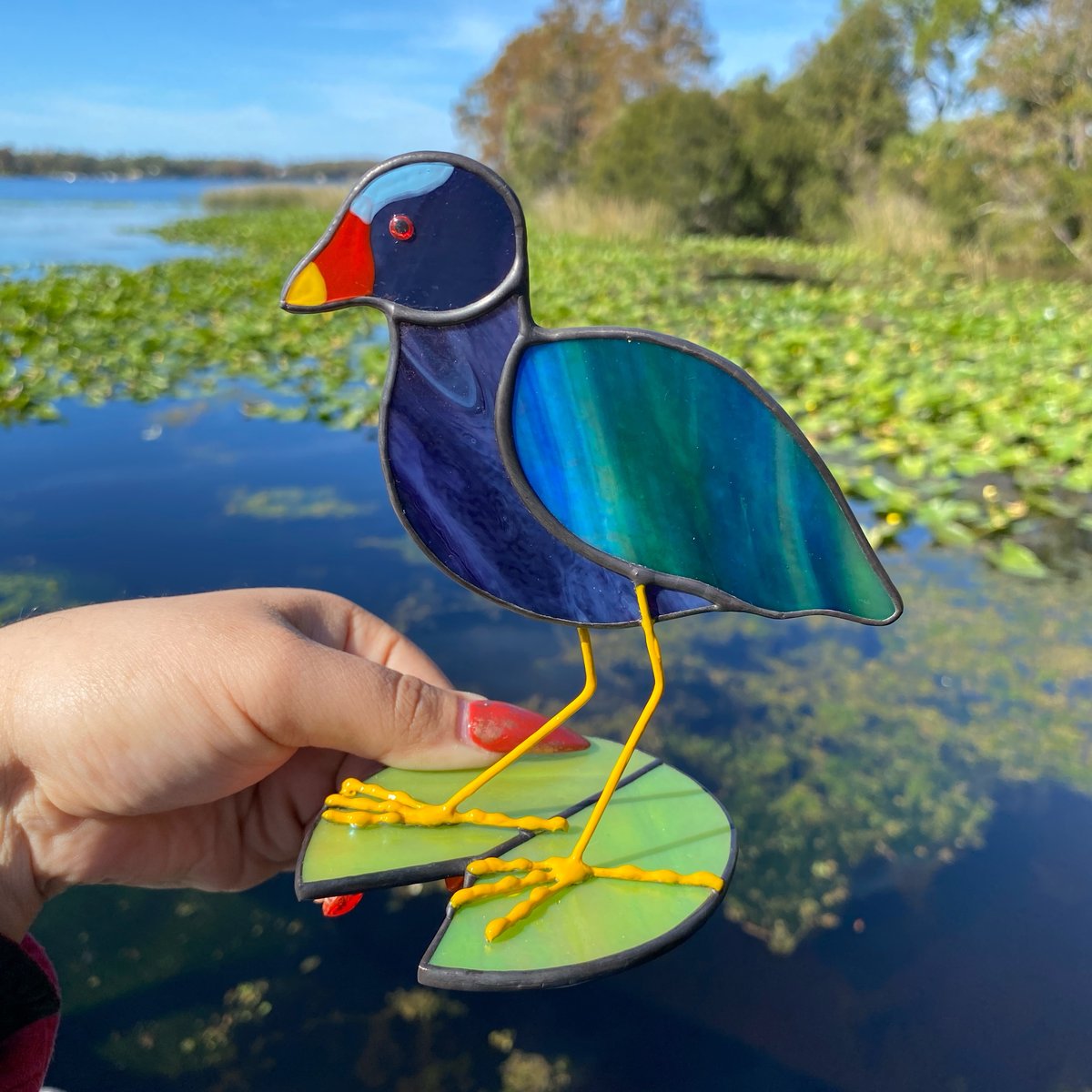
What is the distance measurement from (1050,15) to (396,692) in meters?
9.45

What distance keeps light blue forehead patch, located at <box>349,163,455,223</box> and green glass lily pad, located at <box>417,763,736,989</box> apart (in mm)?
500

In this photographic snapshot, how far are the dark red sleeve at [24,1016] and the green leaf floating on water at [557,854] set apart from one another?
287mm

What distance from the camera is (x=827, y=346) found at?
153 inches

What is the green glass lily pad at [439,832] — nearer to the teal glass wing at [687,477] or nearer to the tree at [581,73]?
the teal glass wing at [687,477]

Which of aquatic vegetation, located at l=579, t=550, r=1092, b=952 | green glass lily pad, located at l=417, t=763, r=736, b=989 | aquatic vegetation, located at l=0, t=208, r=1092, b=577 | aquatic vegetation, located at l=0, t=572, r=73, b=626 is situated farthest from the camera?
aquatic vegetation, located at l=0, t=208, r=1092, b=577

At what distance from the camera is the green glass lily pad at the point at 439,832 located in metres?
0.68

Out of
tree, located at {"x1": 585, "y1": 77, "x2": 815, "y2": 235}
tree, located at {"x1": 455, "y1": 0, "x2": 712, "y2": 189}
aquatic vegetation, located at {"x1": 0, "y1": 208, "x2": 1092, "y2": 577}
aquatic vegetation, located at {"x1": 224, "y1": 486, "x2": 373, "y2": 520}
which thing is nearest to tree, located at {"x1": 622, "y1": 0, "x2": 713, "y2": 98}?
tree, located at {"x1": 455, "y1": 0, "x2": 712, "y2": 189}

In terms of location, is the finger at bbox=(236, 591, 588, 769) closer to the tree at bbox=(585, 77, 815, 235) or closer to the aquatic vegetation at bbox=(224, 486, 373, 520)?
the aquatic vegetation at bbox=(224, 486, 373, 520)

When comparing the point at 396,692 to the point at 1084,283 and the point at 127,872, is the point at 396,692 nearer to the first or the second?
the point at 127,872

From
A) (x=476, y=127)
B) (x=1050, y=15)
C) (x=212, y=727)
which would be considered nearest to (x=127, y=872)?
(x=212, y=727)

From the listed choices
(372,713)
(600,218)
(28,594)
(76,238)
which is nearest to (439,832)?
(372,713)

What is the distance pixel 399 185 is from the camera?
25.2 inches

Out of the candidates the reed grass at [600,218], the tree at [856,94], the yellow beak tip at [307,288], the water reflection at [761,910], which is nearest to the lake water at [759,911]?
the water reflection at [761,910]

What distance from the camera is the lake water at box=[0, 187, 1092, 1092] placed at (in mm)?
967
